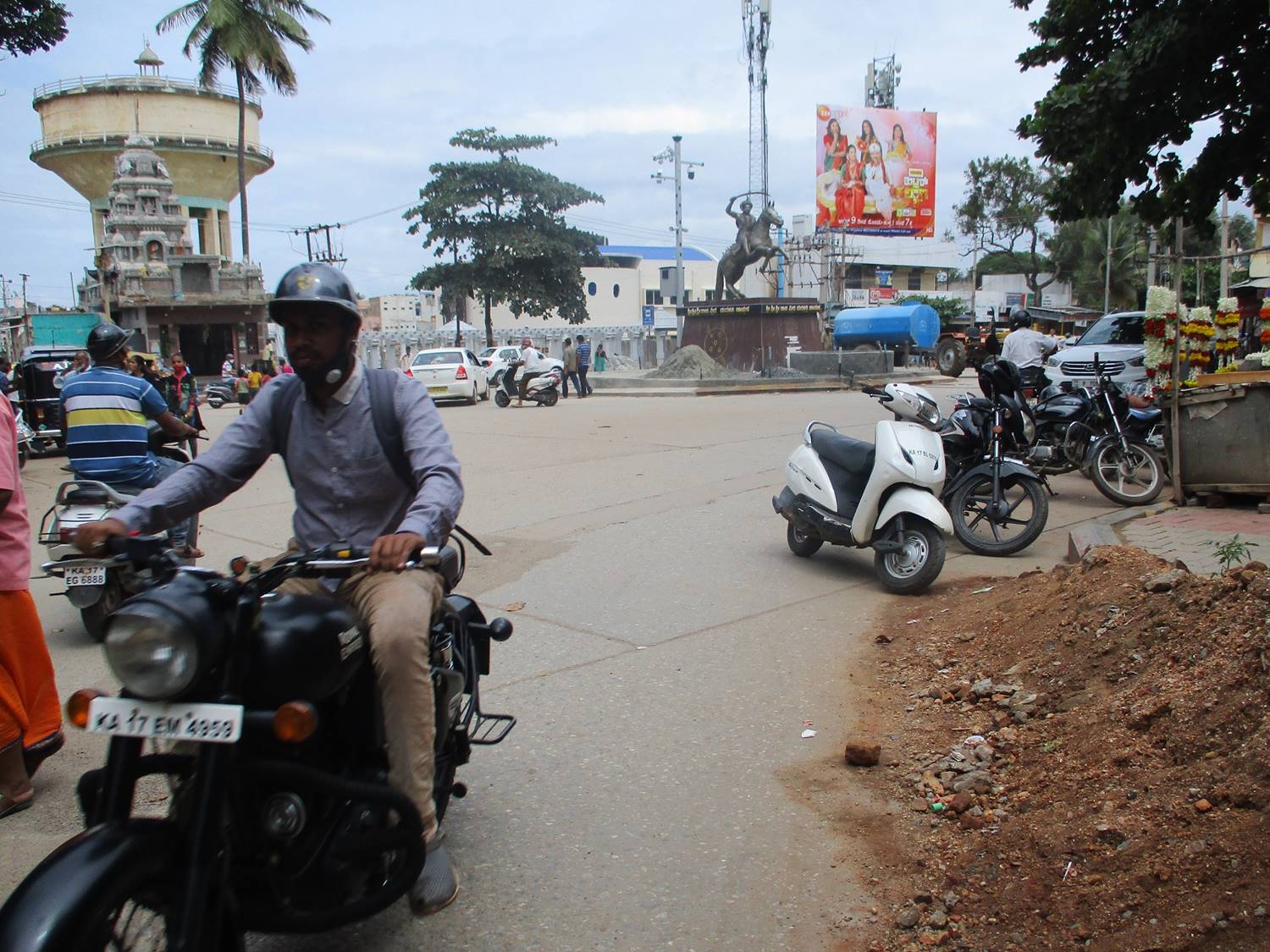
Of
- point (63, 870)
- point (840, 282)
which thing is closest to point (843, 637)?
point (63, 870)

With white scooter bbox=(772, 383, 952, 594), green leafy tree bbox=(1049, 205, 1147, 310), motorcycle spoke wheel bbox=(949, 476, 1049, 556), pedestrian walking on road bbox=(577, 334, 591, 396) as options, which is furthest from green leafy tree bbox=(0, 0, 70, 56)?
green leafy tree bbox=(1049, 205, 1147, 310)

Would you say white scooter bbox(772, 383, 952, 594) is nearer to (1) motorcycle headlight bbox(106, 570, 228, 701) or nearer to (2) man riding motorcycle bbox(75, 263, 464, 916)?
(2) man riding motorcycle bbox(75, 263, 464, 916)

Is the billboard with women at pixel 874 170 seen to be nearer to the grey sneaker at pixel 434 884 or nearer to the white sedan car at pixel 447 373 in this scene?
the white sedan car at pixel 447 373

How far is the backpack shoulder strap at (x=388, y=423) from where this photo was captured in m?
3.19

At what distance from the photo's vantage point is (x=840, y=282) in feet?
196

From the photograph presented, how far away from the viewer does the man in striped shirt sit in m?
6.27

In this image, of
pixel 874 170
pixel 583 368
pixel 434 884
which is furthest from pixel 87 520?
pixel 874 170

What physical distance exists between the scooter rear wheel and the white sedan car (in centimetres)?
1903

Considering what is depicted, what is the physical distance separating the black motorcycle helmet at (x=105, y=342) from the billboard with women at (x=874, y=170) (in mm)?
47926

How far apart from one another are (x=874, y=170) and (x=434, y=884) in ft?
173

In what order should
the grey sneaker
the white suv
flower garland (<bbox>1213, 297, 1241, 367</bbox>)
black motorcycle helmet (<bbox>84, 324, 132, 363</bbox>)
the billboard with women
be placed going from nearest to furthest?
the grey sneaker, black motorcycle helmet (<bbox>84, 324, 132, 363</bbox>), flower garland (<bbox>1213, 297, 1241, 367</bbox>), the white suv, the billboard with women

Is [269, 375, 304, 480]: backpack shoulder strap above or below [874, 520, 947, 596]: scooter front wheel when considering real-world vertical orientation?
above

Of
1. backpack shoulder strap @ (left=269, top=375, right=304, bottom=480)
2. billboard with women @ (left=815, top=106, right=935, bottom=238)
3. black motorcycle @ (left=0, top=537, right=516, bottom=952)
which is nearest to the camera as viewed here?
black motorcycle @ (left=0, top=537, right=516, bottom=952)

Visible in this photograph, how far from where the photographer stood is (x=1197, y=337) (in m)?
9.72
